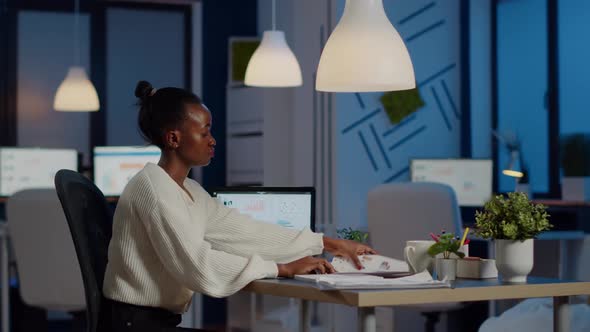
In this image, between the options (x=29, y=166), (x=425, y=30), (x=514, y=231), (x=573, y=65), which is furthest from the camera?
(x=29, y=166)

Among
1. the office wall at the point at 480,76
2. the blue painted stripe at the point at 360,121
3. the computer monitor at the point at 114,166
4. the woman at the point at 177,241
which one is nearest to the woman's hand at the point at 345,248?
the woman at the point at 177,241

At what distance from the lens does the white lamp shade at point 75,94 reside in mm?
7453

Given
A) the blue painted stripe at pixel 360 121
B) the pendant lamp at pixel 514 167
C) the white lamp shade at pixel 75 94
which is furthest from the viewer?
the white lamp shade at pixel 75 94

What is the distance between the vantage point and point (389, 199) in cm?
517

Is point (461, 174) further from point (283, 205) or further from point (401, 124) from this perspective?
point (283, 205)

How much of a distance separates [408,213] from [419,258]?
2.31 m

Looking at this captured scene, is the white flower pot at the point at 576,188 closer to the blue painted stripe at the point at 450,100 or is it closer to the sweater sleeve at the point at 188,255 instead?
the blue painted stripe at the point at 450,100

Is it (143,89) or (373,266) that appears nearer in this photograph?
(143,89)

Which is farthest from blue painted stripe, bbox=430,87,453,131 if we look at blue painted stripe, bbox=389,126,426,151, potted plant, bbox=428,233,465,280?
potted plant, bbox=428,233,465,280

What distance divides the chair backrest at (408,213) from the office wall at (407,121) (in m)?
1.09

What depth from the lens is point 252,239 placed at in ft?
9.35

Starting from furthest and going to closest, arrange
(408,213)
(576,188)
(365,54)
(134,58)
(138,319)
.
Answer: (134,58), (576,188), (408,213), (365,54), (138,319)

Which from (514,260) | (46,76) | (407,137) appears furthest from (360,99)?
(514,260)

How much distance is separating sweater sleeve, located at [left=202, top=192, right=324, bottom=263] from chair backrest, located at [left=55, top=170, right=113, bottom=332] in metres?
0.29
